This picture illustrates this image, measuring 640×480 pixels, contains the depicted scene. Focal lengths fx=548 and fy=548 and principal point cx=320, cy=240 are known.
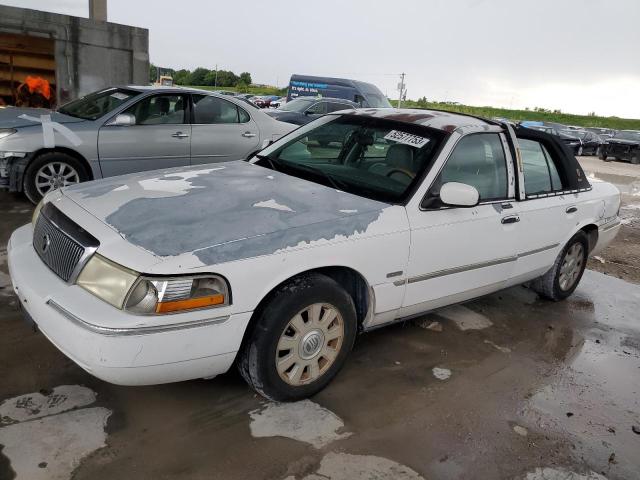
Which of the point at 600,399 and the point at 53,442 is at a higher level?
the point at 53,442

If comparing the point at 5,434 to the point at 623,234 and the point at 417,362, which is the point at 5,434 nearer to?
the point at 417,362

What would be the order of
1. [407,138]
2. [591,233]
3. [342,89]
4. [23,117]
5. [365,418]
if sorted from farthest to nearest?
[342,89] < [23,117] < [591,233] < [407,138] < [365,418]

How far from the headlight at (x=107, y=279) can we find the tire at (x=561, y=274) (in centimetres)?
359

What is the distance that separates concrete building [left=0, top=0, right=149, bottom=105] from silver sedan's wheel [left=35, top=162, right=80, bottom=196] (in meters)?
6.08

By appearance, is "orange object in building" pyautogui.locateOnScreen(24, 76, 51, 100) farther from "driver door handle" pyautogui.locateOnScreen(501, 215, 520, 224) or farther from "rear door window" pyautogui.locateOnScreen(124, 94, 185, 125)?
"driver door handle" pyautogui.locateOnScreen(501, 215, 520, 224)

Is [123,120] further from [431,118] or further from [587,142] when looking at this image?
[587,142]

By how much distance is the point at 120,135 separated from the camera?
6.22 metres

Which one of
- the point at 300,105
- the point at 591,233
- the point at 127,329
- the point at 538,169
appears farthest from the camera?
the point at 300,105

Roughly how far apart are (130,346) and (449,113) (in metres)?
2.84

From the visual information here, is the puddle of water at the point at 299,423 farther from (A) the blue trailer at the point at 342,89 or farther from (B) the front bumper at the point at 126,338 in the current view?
(A) the blue trailer at the point at 342,89

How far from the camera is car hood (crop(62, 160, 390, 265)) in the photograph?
98.4 inches

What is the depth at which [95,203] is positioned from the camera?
2889mm

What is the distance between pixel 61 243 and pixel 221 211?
790mm

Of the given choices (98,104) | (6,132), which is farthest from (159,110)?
(6,132)
